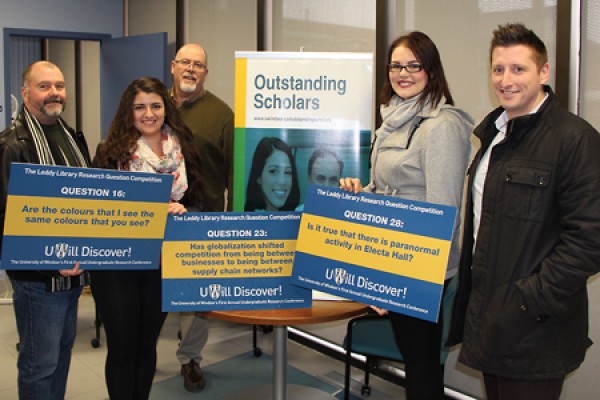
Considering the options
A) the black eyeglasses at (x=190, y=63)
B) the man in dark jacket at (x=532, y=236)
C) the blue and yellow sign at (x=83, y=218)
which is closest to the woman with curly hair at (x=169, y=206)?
the blue and yellow sign at (x=83, y=218)

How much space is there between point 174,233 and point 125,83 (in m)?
4.20

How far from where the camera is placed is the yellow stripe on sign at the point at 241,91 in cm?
248

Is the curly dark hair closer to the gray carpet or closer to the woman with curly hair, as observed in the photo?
the woman with curly hair

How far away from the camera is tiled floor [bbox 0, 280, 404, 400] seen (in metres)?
3.08

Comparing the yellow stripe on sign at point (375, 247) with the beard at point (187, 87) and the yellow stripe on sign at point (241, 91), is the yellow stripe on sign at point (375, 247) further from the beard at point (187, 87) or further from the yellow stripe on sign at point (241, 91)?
the beard at point (187, 87)

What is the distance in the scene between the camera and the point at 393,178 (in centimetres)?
184

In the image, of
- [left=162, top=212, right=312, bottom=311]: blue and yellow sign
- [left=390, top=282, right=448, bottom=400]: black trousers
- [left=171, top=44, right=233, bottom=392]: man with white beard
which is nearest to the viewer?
[left=390, top=282, right=448, bottom=400]: black trousers

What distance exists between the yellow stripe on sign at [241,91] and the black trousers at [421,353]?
116cm

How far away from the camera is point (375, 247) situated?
5.68 feet

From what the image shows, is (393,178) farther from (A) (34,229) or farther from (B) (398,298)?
(A) (34,229)

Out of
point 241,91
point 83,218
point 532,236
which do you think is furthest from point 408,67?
point 83,218

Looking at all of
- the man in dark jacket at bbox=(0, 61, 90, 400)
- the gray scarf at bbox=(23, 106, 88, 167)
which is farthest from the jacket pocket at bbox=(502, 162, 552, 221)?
the gray scarf at bbox=(23, 106, 88, 167)

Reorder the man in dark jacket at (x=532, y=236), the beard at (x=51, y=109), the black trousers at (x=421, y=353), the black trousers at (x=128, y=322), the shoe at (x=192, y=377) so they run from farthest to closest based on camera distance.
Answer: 1. the shoe at (x=192, y=377)
2. the beard at (x=51, y=109)
3. the black trousers at (x=128, y=322)
4. the black trousers at (x=421, y=353)
5. the man in dark jacket at (x=532, y=236)

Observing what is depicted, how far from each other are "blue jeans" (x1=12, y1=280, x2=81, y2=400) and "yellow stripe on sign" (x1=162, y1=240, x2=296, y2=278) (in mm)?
565
